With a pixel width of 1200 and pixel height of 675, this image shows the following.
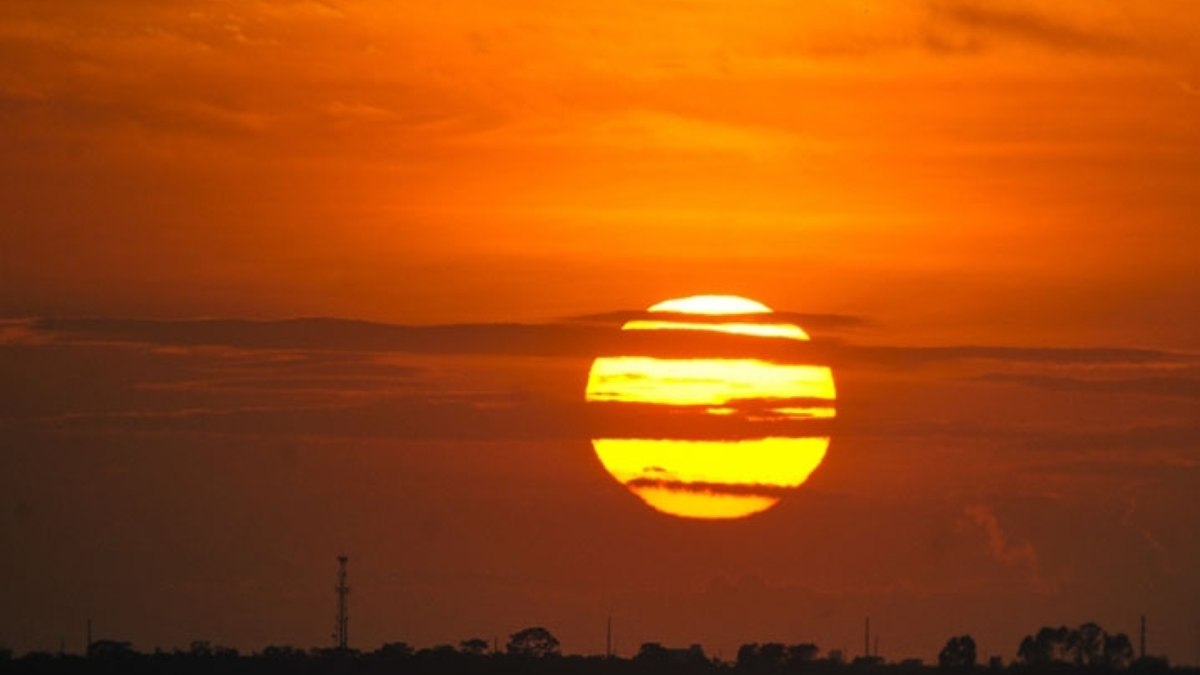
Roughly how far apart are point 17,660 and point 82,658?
737cm

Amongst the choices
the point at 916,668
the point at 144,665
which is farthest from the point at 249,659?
the point at 916,668

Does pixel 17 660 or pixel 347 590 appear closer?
pixel 347 590

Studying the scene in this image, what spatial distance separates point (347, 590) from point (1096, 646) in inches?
1821

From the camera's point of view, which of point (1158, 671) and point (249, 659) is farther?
point (249, 659)

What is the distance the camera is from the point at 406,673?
177875 millimetres

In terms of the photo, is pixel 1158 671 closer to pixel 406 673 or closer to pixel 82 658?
pixel 406 673

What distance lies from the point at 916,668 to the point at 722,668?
506 inches

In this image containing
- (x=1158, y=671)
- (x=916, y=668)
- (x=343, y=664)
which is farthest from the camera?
(x=916, y=668)

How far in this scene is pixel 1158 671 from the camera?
17025 centimetres

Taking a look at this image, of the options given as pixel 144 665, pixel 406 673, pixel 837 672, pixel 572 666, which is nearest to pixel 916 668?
pixel 837 672

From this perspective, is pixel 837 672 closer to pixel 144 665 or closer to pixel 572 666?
pixel 572 666

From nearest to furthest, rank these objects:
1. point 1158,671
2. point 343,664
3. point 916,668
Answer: point 1158,671 → point 343,664 → point 916,668

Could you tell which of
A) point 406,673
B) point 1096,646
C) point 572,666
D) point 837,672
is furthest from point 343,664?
point 1096,646

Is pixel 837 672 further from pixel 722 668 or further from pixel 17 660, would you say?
pixel 17 660
